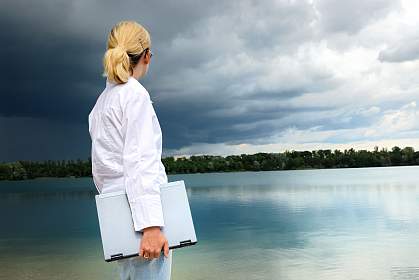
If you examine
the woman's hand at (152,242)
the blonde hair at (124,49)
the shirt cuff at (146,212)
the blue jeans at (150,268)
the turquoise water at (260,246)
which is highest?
the blonde hair at (124,49)

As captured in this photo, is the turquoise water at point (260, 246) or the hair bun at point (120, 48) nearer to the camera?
the hair bun at point (120, 48)

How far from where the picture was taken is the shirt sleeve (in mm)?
2068

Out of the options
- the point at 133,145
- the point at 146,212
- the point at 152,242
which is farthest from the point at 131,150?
the point at 152,242

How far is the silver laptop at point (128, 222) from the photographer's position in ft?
6.91

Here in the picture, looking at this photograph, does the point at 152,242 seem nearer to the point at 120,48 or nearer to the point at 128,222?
the point at 128,222

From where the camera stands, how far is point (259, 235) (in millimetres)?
18484

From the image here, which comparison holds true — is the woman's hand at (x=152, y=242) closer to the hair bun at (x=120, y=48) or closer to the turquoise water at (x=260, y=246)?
the hair bun at (x=120, y=48)

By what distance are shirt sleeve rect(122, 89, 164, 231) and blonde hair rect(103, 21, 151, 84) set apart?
6.2 inches

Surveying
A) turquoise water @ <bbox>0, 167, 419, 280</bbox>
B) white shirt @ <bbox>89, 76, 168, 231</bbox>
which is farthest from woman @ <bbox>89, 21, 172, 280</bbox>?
turquoise water @ <bbox>0, 167, 419, 280</bbox>

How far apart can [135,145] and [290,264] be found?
1064 centimetres

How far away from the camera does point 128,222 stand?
212 centimetres

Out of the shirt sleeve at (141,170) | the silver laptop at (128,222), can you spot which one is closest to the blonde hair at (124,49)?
the shirt sleeve at (141,170)

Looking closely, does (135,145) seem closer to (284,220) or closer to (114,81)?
(114,81)

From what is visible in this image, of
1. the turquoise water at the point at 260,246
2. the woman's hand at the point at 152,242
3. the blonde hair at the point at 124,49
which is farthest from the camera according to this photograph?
the turquoise water at the point at 260,246
